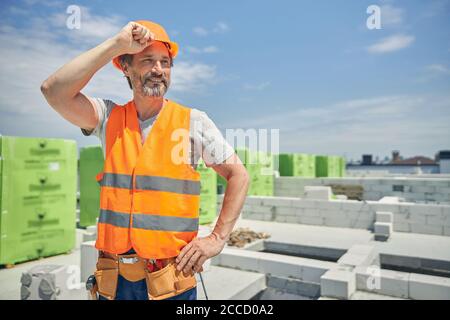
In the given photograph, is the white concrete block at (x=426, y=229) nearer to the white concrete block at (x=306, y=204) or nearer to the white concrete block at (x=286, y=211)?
the white concrete block at (x=306, y=204)

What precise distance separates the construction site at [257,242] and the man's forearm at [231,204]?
1.41ft

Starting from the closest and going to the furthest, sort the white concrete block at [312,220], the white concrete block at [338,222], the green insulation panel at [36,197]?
the green insulation panel at [36,197]
the white concrete block at [338,222]
the white concrete block at [312,220]

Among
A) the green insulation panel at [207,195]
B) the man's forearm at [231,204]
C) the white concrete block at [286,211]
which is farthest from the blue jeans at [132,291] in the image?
the white concrete block at [286,211]

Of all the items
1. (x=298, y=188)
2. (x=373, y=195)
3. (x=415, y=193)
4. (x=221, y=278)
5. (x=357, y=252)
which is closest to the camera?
(x=221, y=278)

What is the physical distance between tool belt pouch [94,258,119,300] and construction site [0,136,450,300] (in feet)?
1.67

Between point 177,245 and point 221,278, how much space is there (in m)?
5.85

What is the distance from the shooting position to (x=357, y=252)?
809cm

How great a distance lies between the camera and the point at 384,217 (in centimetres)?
1158

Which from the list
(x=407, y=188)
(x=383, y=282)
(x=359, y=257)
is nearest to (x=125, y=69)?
(x=383, y=282)

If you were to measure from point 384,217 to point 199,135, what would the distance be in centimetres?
1148

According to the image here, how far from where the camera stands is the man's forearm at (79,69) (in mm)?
1590

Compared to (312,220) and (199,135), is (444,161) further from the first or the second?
(199,135)
